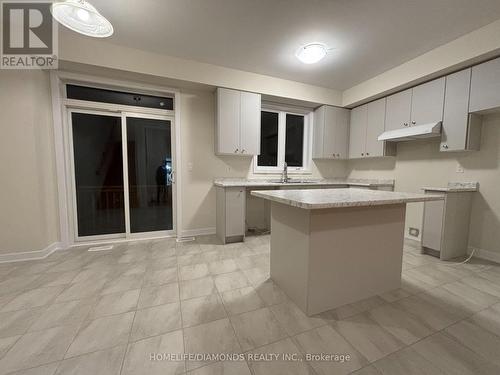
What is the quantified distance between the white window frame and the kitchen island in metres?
2.17

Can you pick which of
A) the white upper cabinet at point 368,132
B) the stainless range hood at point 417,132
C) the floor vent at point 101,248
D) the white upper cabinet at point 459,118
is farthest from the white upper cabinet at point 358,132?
the floor vent at point 101,248

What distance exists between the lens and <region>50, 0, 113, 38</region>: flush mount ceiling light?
1555 mm

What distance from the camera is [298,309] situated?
5.24 ft

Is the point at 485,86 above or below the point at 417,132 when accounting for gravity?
above

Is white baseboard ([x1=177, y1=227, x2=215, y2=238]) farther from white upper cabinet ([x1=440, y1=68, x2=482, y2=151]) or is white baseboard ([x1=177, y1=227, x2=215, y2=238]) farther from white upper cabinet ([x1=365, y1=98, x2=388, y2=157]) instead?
white upper cabinet ([x1=440, y1=68, x2=482, y2=151])

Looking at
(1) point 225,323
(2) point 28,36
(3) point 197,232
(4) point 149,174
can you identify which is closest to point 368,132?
(3) point 197,232

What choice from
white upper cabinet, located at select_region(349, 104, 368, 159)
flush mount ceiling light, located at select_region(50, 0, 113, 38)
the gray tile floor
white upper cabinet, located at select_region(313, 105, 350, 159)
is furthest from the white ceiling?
the gray tile floor

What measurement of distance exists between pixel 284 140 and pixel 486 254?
3.33 m

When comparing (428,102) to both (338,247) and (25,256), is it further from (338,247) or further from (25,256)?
(25,256)

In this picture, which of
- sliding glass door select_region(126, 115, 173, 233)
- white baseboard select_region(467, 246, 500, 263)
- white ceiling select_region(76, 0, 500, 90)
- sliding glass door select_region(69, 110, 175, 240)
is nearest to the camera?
white ceiling select_region(76, 0, 500, 90)

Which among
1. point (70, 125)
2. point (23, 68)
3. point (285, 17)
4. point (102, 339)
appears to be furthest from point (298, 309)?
point (23, 68)

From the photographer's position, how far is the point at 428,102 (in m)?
2.81

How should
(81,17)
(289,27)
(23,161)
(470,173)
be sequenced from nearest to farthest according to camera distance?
(81,17) → (289,27) → (23,161) → (470,173)

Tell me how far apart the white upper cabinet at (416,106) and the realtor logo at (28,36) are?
177 inches
